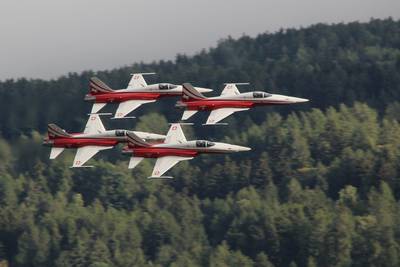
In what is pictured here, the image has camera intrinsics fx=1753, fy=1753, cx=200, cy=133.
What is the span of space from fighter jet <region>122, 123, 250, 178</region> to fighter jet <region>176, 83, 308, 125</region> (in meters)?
1.45

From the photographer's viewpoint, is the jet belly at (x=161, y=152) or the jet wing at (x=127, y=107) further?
the jet wing at (x=127, y=107)

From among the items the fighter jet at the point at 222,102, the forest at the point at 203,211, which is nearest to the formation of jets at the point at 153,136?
the fighter jet at the point at 222,102

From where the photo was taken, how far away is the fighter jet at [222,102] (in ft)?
349

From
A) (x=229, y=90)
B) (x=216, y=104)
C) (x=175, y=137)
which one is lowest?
(x=175, y=137)

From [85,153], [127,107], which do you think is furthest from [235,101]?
[85,153]

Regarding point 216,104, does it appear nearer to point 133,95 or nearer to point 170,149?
point 170,149

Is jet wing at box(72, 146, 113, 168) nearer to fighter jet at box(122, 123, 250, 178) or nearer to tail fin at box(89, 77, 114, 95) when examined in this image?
fighter jet at box(122, 123, 250, 178)

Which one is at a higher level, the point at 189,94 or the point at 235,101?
the point at 189,94

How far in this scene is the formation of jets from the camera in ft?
345

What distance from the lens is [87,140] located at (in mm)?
106438

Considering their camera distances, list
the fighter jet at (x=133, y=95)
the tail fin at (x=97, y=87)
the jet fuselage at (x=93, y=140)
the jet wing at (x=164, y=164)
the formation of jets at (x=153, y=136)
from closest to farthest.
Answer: the jet wing at (x=164, y=164) < the formation of jets at (x=153, y=136) < the jet fuselage at (x=93, y=140) < the fighter jet at (x=133, y=95) < the tail fin at (x=97, y=87)

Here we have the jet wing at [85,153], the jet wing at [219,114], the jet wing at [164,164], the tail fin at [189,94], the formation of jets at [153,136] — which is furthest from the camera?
the tail fin at [189,94]

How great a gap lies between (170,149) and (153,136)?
3519 millimetres

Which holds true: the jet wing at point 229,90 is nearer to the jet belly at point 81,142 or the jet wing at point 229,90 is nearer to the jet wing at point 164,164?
the jet wing at point 164,164
